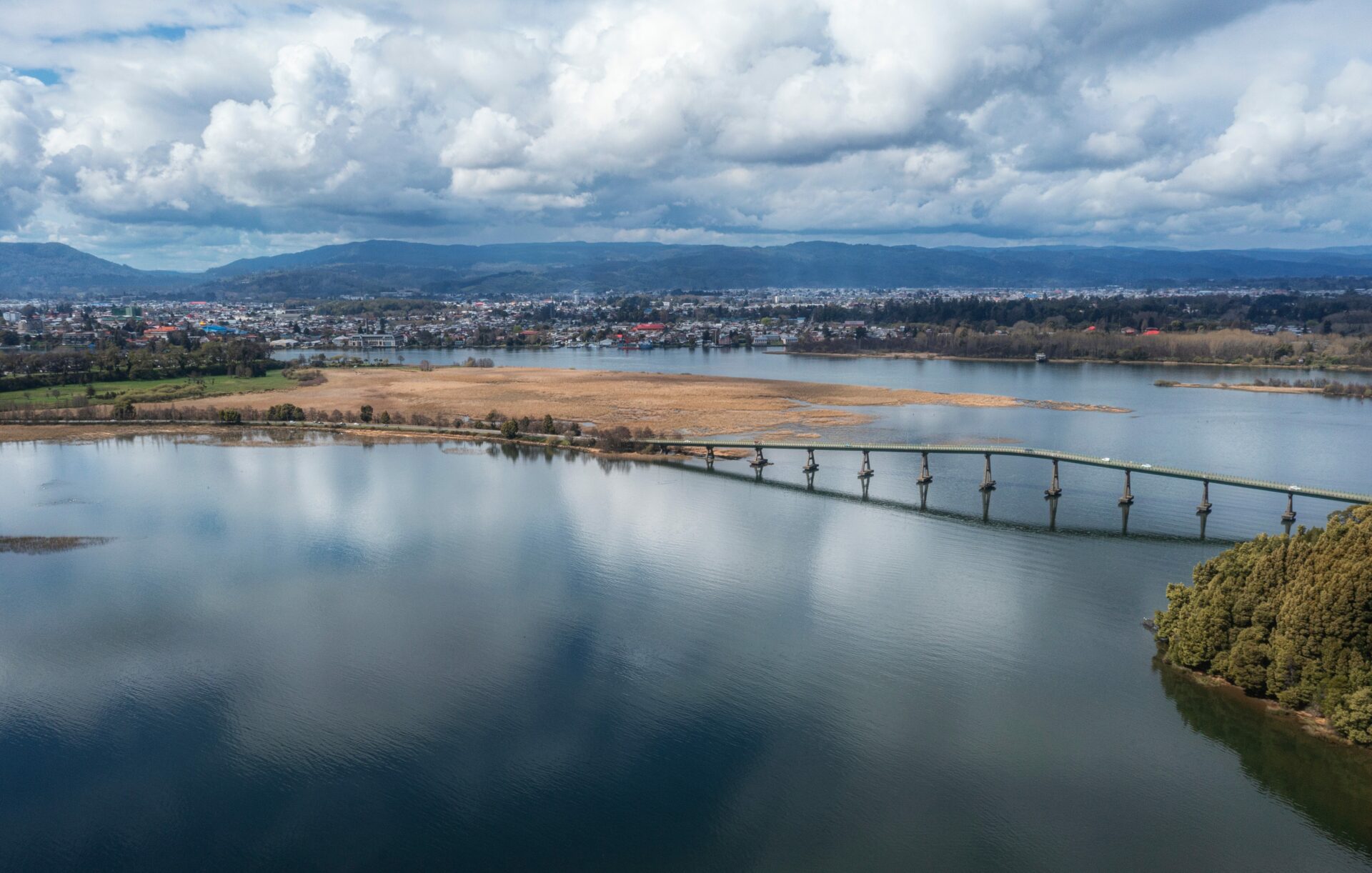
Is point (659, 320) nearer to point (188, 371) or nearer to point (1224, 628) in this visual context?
point (188, 371)

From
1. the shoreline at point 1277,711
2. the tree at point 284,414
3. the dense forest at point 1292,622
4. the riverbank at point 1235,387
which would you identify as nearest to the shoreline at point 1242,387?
the riverbank at point 1235,387

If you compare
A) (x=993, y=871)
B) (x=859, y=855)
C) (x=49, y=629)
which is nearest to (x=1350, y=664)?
(x=993, y=871)

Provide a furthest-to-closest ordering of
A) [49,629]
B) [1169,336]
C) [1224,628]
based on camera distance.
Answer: [1169,336] → [49,629] → [1224,628]

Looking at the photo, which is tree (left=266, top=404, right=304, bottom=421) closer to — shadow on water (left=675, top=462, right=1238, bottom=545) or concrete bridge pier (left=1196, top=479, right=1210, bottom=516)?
shadow on water (left=675, top=462, right=1238, bottom=545)

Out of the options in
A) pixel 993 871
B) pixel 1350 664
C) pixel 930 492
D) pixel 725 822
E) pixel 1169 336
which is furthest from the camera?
pixel 1169 336

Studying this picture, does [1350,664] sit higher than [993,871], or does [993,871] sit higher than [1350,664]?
[1350,664]

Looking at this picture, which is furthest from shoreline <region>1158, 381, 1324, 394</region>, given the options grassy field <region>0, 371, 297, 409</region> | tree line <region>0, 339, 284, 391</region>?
tree line <region>0, 339, 284, 391</region>
